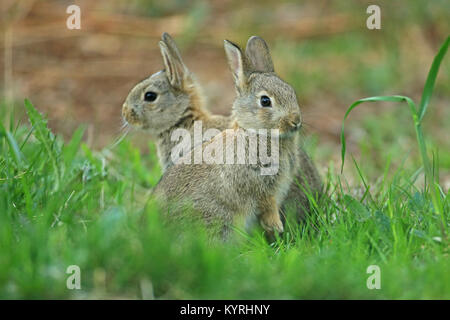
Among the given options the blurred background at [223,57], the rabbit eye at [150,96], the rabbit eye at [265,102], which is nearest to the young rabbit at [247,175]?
the rabbit eye at [265,102]

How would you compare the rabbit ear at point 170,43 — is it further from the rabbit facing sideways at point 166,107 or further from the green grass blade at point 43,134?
the green grass blade at point 43,134

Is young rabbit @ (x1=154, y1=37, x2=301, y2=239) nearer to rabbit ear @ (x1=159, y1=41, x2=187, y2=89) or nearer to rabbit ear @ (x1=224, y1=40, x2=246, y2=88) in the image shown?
rabbit ear @ (x1=224, y1=40, x2=246, y2=88)

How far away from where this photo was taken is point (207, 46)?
10453 millimetres

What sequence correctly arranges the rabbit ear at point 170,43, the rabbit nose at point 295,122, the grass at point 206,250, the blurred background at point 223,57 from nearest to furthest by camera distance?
the grass at point 206,250, the rabbit nose at point 295,122, the rabbit ear at point 170,43, the blurred background at point 223,57

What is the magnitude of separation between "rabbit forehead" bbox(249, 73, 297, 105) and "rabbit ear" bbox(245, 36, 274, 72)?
27cm

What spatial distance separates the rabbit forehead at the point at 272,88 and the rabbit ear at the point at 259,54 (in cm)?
27

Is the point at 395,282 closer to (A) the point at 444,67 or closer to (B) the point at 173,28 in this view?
(A) the point at 444,67

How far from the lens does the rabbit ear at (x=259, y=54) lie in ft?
16.7

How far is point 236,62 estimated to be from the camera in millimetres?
4980

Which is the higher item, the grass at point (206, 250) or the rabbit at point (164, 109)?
the rabbit at point (164, 109)

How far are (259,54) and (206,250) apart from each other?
232 cm

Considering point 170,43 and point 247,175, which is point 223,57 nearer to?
point 170,43

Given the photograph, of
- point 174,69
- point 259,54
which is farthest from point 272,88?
point 174,69

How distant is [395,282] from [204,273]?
1.01m
